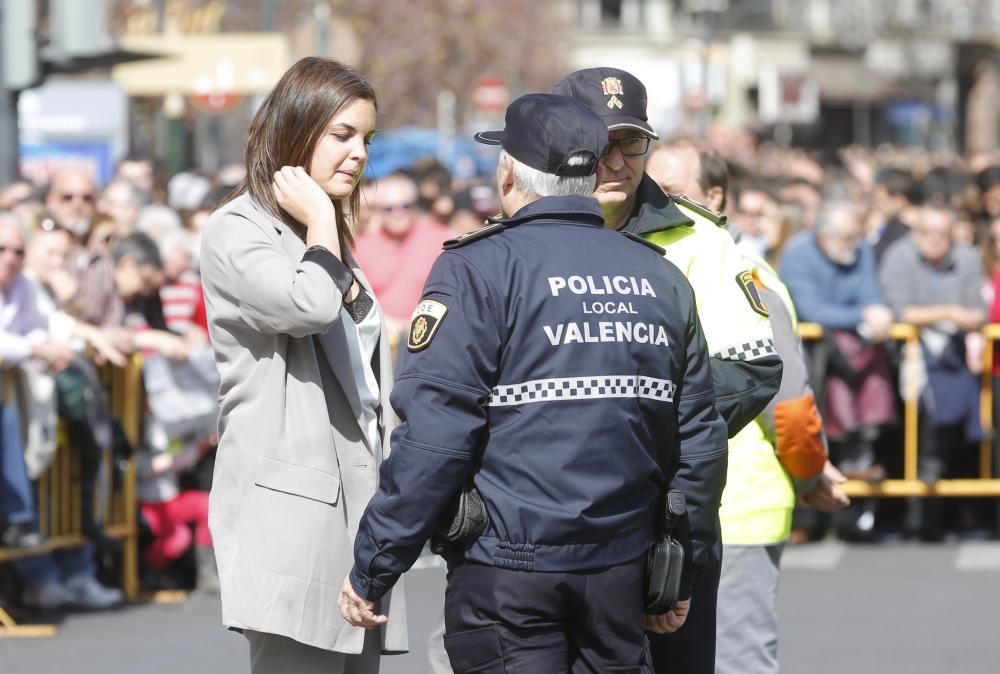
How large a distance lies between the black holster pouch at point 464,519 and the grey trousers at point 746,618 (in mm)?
1476

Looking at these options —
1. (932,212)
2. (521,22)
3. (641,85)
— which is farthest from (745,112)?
(641,85)

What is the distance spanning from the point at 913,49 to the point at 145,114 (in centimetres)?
5851

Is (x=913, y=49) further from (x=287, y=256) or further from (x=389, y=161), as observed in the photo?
(x=287, y=256)

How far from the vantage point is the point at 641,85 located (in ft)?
15.6

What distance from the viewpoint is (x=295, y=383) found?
4410 mm

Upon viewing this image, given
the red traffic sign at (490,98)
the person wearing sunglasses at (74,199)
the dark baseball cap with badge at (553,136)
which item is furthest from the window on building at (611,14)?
the dark baseball cap with badge at (553,136)

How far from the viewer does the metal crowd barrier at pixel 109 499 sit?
9452 millimetres

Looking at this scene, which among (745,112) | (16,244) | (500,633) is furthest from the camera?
(745,112)

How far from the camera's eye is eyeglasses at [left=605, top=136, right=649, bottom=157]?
4.71 m

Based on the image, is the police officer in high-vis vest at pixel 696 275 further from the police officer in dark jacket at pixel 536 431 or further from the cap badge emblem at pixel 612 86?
the police officer in dark jacket at pixel 536 431

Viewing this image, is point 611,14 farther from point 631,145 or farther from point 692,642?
point 692,642

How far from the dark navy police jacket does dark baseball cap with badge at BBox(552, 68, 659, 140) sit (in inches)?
27.8

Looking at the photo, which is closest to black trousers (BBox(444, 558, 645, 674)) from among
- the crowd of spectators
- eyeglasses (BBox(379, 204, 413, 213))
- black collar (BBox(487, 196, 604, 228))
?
black collar (BBox(487, 196, 604, 228))

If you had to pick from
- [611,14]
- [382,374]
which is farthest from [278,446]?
[611,14]
